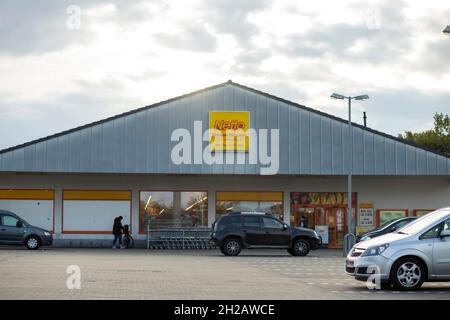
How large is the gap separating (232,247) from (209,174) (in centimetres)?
767

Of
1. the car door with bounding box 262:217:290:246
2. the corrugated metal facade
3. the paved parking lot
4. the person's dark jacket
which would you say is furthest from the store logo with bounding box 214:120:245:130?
the paved parking lot

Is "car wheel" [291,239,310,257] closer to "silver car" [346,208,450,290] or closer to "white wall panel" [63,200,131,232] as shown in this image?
"white wall panel" [63,200,131,232]

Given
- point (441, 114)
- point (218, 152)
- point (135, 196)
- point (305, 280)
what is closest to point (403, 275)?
point (305, 280)

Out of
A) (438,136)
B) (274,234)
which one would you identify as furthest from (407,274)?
(438,136)

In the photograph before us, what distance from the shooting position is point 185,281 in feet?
63.1

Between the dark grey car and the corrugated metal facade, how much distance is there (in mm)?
3190

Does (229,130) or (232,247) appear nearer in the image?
(232,247)

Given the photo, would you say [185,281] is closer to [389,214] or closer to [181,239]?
[181,239]

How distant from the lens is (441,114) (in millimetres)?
83000

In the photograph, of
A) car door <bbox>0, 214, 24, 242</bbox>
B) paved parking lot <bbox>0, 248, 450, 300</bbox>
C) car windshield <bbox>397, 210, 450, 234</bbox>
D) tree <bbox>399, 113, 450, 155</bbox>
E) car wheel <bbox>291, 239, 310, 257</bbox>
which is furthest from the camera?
tree <bbox>399, 113, 450, 155</bbox>

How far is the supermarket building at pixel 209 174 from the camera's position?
39.3 metres

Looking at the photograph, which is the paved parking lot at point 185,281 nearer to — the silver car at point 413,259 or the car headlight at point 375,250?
the silver car at point 413,259

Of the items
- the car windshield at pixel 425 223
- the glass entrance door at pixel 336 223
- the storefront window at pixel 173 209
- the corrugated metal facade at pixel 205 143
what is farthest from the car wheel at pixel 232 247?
the car windshield at pixel 425 223

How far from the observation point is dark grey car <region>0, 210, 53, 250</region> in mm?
36344
